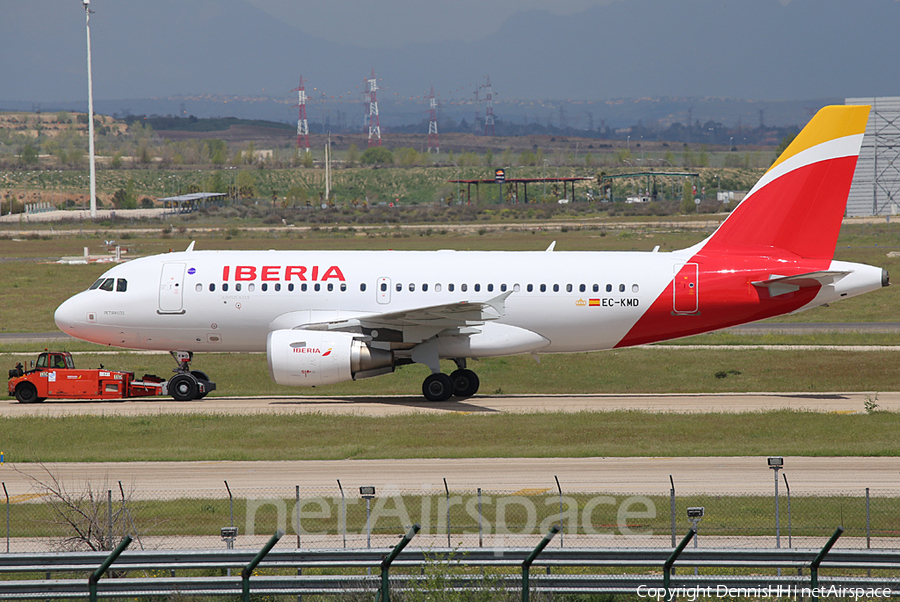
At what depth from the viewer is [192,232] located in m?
118

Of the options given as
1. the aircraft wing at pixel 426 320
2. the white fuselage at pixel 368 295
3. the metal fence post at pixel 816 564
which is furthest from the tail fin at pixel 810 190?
the metal fence post at pixel 816 564

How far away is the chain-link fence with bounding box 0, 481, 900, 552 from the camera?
57.7ft

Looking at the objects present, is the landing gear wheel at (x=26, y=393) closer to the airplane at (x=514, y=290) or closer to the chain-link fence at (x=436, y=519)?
the airplane at (x=514, y=290)

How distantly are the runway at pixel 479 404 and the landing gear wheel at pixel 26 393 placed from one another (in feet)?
0.85

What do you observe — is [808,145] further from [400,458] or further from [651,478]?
[400,458]

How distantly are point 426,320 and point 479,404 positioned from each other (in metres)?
3.68

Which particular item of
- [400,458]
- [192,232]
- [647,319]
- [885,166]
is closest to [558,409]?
[647,319]

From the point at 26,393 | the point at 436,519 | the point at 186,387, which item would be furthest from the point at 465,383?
the point at 436,519

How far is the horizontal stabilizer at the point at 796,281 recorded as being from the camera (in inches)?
1262

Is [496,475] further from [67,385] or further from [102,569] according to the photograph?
[67,385]

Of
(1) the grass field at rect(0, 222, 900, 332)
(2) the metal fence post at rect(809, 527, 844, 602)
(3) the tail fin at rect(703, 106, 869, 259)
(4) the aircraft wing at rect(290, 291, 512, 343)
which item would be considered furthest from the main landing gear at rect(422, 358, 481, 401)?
(1) the grass field at rect(0, 222, 900, 332)

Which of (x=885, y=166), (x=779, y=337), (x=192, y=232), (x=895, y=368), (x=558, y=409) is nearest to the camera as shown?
(x=558, y=409)

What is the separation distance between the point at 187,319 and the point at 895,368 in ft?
90.2

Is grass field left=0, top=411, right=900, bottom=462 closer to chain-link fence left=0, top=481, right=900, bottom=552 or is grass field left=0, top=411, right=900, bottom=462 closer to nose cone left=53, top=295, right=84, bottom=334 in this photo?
chain-link fence left=0, top=481, right=900, bottom=552
